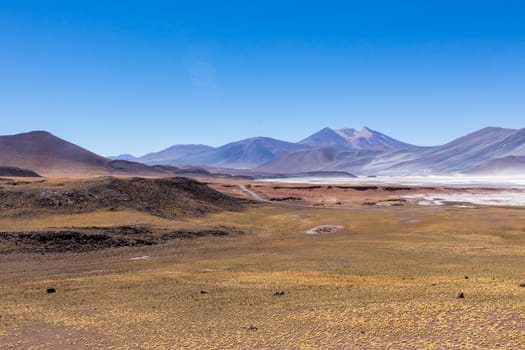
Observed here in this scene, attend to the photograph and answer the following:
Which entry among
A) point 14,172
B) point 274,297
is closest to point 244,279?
point 274,297

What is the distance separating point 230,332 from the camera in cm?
1362

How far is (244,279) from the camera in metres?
20.9

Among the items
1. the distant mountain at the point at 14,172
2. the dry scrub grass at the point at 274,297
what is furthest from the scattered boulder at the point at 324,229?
the distant mountain at the point at 14,172

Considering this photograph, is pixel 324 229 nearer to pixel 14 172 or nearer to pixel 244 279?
pixel 244 279

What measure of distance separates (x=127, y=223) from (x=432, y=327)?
3097 centimetres

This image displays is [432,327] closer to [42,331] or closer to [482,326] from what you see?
[482,326]

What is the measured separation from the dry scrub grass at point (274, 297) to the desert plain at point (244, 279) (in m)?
0.07

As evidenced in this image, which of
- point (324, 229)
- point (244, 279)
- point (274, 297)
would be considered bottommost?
point (324, 229)

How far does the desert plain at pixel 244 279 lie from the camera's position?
13.3m

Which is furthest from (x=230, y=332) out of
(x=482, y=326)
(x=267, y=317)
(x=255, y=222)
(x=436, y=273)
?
(x=255, y=222)

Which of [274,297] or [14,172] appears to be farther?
[14,172]

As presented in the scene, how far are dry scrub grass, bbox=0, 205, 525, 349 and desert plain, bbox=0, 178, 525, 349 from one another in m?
0.07

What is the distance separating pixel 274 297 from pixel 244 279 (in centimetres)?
387

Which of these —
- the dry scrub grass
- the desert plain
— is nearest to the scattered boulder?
the desert plain
